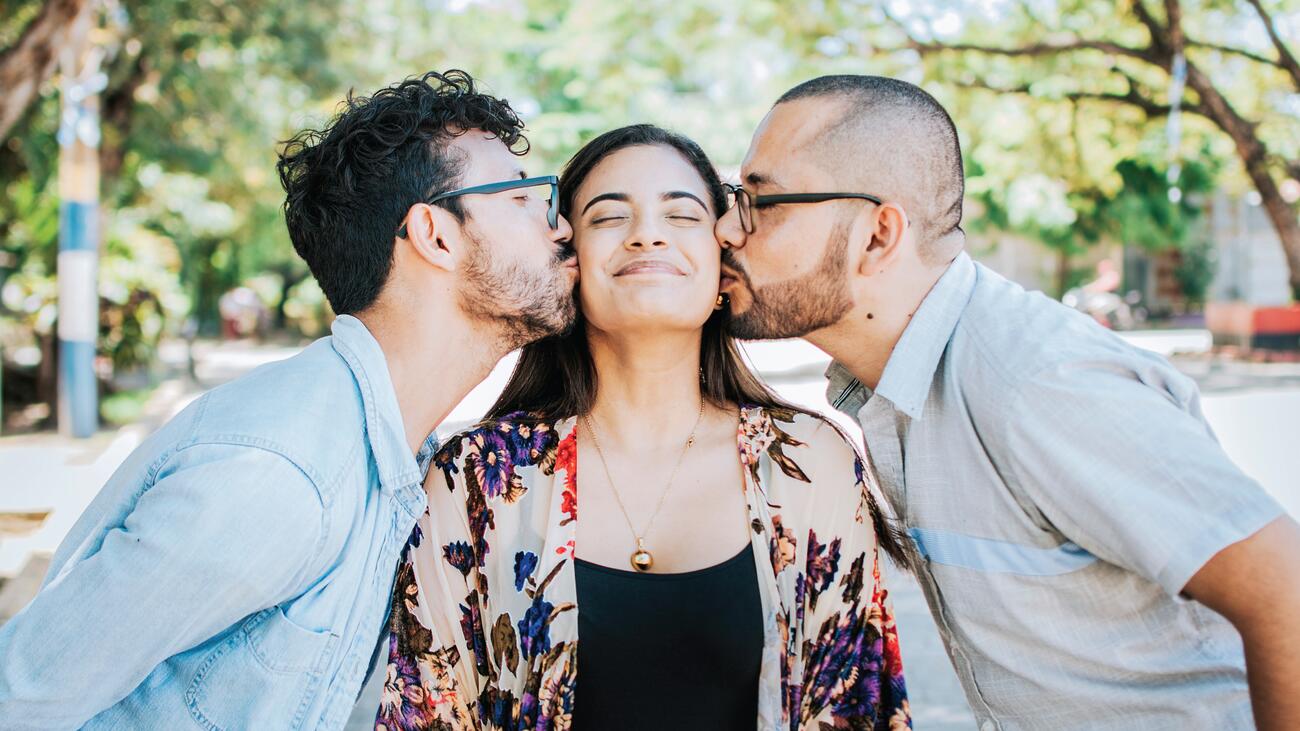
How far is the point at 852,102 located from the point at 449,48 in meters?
16.9

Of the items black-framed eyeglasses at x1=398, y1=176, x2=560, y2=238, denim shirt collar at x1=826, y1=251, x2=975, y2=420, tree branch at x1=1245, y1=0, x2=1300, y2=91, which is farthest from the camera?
tree branch at x1=1245, y1=0, x2=1300, y2=91

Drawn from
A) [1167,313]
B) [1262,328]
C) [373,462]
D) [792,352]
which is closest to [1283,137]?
[1262,328]

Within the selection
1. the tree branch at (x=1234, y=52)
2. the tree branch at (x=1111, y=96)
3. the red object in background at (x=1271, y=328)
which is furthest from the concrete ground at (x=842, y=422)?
the tree branch at (x=1234, y=52)

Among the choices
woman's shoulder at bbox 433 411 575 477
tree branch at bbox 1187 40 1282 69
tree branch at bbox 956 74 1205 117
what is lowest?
woman's shoulder at bbox 433 411 575 477

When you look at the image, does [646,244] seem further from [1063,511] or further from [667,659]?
[1063,511]

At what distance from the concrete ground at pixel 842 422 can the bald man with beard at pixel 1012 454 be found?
6.91 feet

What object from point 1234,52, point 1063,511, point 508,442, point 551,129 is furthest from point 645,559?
point 551,129

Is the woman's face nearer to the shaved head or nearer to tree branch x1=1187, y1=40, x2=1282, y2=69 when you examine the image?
the shaved head

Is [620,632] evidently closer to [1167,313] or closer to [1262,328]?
[1262,328]

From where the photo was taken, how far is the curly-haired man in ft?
6.39

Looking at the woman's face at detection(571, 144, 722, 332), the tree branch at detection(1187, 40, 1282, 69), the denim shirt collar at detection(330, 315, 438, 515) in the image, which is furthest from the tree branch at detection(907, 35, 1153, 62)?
the denim shirt collar at detection(330, 315, 438, 515)

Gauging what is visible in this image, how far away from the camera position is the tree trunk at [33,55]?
810cm

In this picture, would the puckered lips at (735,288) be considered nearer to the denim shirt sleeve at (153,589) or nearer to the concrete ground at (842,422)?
the denim shirt sleeve at (153,589)

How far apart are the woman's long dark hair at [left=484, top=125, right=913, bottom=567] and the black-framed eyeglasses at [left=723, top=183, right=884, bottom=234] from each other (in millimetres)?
208
